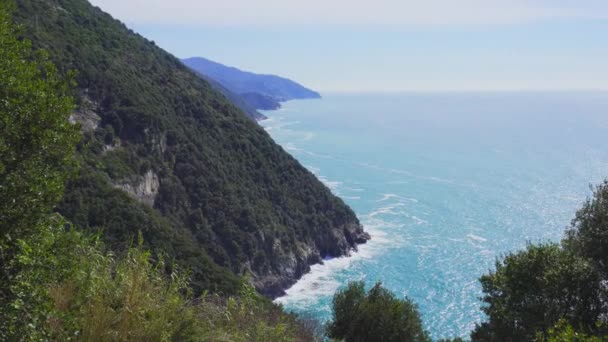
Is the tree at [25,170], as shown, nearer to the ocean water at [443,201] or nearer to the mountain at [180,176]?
the mountain at [180,176]

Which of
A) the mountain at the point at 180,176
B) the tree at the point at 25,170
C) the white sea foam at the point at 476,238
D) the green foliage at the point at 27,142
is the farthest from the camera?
the white sea foam at the point at 476,238

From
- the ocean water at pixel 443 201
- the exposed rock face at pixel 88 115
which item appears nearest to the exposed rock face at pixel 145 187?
the exposed rock face at pixel 88 115

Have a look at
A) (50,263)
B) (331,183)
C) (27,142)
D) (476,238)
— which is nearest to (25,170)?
(27,142)

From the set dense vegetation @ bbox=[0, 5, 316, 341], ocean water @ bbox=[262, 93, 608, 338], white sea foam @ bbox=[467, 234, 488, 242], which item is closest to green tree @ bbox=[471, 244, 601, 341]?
dense vegetation @ bbox=[0, 5, 316, 341]

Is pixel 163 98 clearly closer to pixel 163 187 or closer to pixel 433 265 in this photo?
pixel 163 187

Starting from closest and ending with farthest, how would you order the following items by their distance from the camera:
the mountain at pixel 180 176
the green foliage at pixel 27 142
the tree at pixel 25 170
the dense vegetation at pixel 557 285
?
the tree at pixel 25 170, the green foliage at pixel 27 142, the dense vegetation at pixel 557 285, the mountain at pixel 180 176

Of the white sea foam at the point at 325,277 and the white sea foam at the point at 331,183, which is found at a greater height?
the white sea foam at the point at 331,183

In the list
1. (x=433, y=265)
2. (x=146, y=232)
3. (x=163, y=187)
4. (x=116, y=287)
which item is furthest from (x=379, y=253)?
(x=116, y=287)
